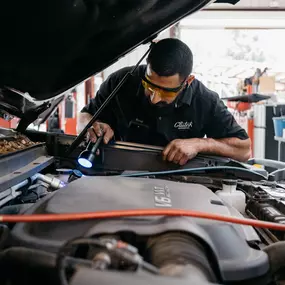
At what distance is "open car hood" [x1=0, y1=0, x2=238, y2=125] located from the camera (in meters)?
A: 0.88

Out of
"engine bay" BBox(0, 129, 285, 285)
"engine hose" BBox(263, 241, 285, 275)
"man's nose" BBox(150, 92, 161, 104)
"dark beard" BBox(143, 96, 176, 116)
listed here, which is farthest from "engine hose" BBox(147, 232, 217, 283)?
"dark beard" BBox(143, 96, 176, 116)

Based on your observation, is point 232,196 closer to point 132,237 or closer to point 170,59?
point 132,237

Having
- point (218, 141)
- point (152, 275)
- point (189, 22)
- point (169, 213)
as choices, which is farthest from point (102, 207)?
point (189, 22)

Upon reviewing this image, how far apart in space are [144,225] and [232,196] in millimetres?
463

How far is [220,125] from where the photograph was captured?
1.69m

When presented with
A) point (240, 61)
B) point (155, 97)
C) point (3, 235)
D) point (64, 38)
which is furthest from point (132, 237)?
point (240, 61)

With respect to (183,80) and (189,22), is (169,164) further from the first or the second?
(189,22)

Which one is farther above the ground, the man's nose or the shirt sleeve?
the man's nose

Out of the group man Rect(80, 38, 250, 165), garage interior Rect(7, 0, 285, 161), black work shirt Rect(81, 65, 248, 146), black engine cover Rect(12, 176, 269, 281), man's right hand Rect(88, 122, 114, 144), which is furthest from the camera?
garage interior Rect(7, 0, 285, 161)

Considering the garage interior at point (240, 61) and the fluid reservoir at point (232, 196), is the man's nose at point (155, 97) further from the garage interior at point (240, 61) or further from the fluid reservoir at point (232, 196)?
the garage interior at point (240, 61)

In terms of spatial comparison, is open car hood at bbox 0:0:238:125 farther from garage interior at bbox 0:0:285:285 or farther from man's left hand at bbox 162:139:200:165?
man's left hand at bbox 162:139:200:165

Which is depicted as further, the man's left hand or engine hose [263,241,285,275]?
the man's left hand

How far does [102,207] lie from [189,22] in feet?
10.1

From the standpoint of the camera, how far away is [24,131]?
1.39m
